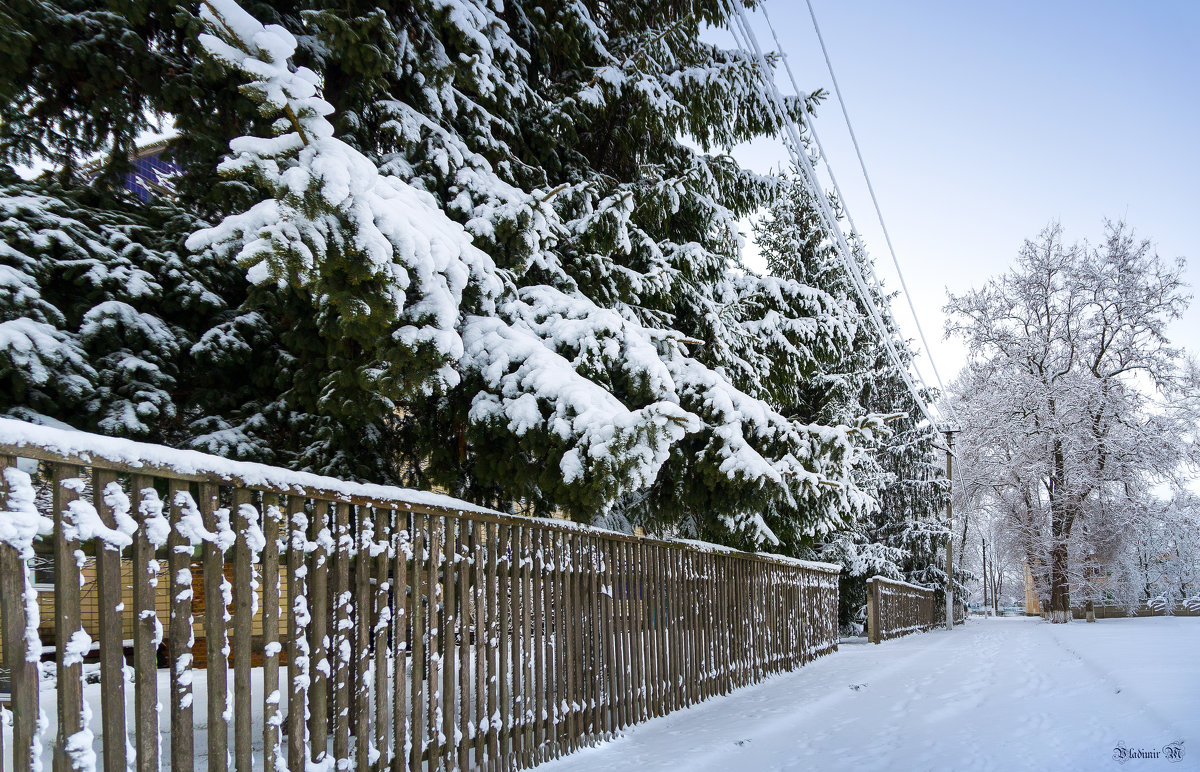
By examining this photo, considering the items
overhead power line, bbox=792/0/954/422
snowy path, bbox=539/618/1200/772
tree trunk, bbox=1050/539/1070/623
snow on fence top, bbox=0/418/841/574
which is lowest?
tree trunk, bbox=1050/539/1070/623

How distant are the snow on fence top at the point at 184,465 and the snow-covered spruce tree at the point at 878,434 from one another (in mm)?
11653

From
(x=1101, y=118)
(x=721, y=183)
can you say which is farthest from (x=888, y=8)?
(x=1101, y=118)

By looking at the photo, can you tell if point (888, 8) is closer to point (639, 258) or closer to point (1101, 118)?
point (1101, 118)

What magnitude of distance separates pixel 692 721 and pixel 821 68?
6.22 meters

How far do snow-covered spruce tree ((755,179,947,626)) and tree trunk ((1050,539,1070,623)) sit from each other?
4242mm

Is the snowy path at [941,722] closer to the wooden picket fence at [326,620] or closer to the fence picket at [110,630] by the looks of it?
the wooden picket fence at [326,620]

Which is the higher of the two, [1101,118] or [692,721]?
[1101,118]

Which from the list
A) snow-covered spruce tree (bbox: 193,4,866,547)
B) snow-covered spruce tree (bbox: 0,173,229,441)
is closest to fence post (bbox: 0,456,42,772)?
snow-covered spruce tree (bbox: 193,4,866,547)

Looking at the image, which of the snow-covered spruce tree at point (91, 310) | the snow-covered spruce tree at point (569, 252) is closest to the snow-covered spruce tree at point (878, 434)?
the snow-covered spruce tree at point (569, 252)

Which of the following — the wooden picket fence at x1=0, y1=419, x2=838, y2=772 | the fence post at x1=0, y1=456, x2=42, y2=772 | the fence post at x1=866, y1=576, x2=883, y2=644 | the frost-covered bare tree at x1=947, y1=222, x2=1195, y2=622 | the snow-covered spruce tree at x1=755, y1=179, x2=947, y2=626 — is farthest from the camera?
the frost-covered bare tree at x1=947, y1=222, x2=1195, y2=622

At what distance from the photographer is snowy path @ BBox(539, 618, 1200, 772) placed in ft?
14.8

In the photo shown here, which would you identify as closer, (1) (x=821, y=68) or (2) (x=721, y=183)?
(1) (x=821, y=68)

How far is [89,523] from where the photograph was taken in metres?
2.37

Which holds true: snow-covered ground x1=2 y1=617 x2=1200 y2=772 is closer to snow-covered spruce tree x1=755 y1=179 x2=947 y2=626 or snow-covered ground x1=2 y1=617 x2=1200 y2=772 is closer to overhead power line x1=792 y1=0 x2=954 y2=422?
overhead power line x1=792 y1=0 x2=954 y2=422
